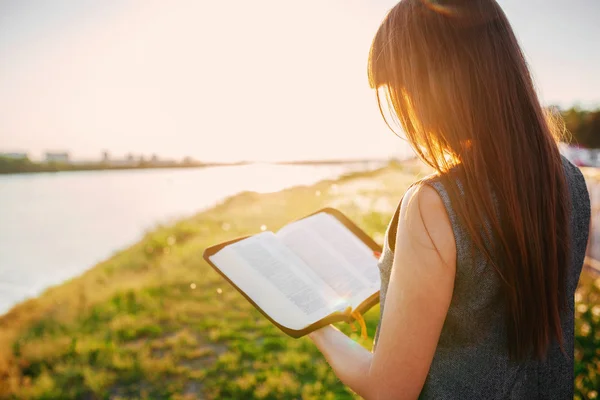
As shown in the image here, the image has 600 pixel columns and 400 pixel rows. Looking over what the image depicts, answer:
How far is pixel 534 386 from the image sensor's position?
113cm

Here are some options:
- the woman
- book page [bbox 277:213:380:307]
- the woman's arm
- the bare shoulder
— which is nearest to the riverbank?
book page [bbox 277:213:380:307]

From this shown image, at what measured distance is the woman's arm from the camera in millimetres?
811

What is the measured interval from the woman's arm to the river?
38.6 feet

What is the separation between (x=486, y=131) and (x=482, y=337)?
49cm

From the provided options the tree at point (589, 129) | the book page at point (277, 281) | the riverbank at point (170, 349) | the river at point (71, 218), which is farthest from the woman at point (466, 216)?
the tree at point (589, 129)

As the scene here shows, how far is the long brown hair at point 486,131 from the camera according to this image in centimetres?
86

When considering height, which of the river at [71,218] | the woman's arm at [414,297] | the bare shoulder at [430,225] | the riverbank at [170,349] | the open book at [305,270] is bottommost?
the river at [71,218]

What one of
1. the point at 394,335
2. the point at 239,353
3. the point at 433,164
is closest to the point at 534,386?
the point at 394,335

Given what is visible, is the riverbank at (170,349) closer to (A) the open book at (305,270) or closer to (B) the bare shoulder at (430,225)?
(A) the open book at (305,270)

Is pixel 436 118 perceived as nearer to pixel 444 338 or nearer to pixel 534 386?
pixel 444 338

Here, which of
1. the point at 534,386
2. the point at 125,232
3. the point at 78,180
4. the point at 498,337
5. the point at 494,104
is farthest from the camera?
the point at 78,180

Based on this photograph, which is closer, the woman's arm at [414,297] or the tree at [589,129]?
the woman's arm at [414,297]

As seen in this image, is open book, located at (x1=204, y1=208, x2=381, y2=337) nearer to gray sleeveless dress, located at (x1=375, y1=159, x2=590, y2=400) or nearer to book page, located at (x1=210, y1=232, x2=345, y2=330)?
book page, located at (x1=210, y1=232, x2=345, y2=330)

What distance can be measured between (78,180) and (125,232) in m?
17.7
